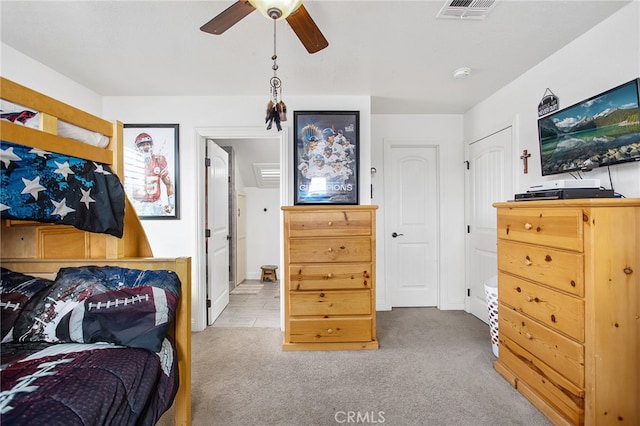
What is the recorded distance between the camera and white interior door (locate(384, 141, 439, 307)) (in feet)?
11.2

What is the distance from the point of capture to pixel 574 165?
185 centimetres

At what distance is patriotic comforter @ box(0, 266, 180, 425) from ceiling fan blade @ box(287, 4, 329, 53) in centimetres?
146

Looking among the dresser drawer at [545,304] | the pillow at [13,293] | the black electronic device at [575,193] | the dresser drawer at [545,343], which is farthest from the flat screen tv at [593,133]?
the pillow at [13,293]

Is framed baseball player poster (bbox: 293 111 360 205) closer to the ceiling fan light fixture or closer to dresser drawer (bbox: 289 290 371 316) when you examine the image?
dresser drawer (bbox: 289 290 371 316)

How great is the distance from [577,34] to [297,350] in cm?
309

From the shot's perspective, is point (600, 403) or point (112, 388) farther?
point (600, 403)

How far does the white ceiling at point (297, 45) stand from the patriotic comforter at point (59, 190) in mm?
982

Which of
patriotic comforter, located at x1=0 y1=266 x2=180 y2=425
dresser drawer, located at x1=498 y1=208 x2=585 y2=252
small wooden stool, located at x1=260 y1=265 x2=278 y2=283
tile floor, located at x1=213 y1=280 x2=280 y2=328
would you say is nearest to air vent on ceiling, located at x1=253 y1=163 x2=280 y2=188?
small wooden stool, located at x1=260 y1=265 x2=278 y2=283

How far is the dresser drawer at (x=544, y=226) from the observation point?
4.66 ft

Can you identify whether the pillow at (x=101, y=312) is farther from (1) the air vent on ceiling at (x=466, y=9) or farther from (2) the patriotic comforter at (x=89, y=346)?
(1) the air vent on ceiling at (x=466, y=9)

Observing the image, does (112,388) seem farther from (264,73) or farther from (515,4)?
(515,4)

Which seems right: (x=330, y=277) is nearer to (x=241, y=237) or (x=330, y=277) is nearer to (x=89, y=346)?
(x=89, y=346)

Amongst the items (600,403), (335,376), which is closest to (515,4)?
(600,403)

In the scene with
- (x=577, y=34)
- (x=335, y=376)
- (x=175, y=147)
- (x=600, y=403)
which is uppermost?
(x=577, y=34)
